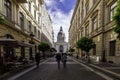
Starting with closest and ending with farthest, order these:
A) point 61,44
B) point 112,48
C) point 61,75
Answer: point 61,75 < point 112,48 < point 61,44

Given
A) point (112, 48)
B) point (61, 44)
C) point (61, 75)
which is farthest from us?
point (61, 44)

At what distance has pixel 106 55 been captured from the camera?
93.0ft

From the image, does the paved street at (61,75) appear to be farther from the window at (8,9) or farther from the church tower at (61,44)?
the church tower at (61,44)

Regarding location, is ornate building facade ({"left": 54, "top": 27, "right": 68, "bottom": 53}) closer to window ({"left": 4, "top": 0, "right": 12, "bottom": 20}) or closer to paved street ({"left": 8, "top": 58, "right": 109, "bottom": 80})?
window ({"left": 4, "top": 0, "right": 12, "bottom": 20})

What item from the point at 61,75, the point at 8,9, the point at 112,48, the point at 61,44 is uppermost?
the point at 8,9

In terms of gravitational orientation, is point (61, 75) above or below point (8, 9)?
below

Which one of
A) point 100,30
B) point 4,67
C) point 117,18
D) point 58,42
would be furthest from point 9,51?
point 58,42

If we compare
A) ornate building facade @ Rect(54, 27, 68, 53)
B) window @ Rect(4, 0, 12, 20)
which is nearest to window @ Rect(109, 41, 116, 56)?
window @ Rect(4, 0, 12, 20)

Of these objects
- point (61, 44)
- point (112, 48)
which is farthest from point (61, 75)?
point (61, 44)

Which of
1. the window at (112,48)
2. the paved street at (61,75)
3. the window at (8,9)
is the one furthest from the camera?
the window at (112,48)

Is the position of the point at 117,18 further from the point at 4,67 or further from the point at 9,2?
the point at 9,2

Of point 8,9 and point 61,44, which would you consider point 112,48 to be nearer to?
point 8,9

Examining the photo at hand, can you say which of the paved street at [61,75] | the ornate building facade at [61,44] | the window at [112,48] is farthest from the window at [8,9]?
the ornate building facade at [61,44]

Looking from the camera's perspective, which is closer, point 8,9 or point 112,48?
point 8,9
